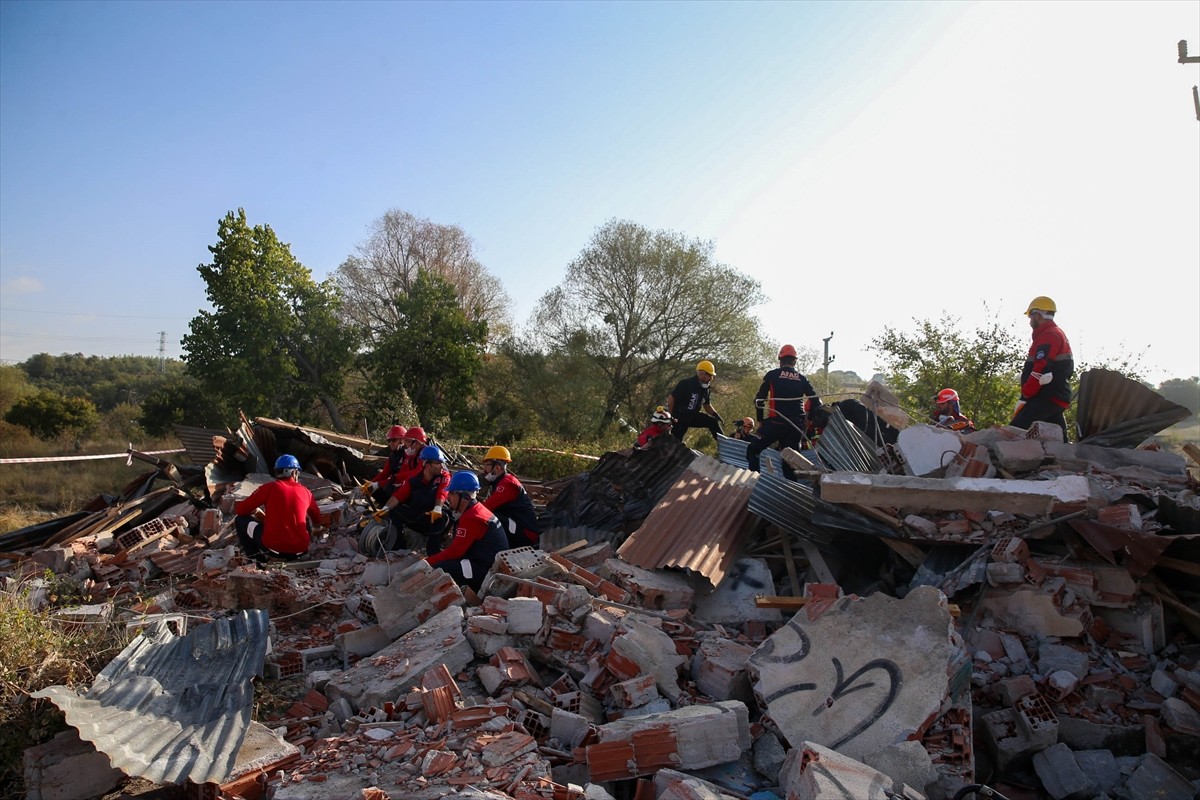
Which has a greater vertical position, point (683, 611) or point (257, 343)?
point (257, 343)

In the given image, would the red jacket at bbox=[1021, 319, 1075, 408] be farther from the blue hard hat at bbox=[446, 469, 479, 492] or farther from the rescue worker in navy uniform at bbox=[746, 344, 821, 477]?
the blue hard hat at bbox=[446, 469, 479, 492]

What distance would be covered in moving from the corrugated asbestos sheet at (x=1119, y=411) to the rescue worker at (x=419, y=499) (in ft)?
21.5

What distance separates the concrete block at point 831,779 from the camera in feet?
11.3

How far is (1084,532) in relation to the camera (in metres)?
5.63

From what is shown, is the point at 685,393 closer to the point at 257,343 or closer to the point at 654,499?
the point at 654,499

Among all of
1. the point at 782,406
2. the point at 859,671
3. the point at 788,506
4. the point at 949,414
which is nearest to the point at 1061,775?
the point at 859,671

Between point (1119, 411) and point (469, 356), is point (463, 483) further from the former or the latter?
point (469, 356)

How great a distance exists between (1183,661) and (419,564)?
17.6ft

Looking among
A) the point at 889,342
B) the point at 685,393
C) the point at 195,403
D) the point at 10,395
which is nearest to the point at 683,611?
the point at 685,393

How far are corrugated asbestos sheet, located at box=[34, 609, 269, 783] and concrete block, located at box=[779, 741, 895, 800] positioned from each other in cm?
277

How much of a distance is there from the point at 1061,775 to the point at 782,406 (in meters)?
5.29

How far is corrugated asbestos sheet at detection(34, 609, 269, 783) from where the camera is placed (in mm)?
3996

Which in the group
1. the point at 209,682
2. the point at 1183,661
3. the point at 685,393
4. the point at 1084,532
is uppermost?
the point at 685,393

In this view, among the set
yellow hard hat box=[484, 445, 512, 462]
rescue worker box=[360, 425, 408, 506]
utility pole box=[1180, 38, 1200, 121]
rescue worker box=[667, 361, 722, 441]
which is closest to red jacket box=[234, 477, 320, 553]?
rescue worker box=[360, 425, 408, 506]
